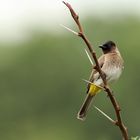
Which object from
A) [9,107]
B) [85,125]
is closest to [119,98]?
[85,125]

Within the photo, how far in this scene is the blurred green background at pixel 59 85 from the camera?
32.5m

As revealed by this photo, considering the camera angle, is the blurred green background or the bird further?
the blurred green background

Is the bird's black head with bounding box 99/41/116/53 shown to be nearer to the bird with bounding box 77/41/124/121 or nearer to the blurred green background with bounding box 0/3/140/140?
the bird with bounding box 77/41/124/121

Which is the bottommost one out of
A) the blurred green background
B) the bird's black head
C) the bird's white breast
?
the blurred green background

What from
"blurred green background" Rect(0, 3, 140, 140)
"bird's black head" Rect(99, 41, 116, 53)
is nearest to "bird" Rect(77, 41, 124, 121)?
"bird's black head" Rect(99, 41, 116, 53)

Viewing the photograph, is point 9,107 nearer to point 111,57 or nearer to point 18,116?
point 18,116

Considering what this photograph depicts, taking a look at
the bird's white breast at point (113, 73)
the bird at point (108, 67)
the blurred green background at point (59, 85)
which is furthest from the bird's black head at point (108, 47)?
the blurred green background at point (59, 85)

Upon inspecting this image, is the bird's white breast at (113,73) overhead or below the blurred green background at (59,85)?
overhead

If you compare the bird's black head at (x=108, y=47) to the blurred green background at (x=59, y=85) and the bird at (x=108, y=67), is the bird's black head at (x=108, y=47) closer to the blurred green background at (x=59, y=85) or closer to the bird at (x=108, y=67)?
the bird at (x=108, y=67)

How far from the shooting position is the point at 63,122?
34.5 meters

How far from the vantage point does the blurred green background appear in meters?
32.5

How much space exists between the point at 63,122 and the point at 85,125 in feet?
2.38

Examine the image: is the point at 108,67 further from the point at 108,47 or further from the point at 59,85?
the point at 59,85

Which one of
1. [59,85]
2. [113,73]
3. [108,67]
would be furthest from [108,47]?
[59,85]
